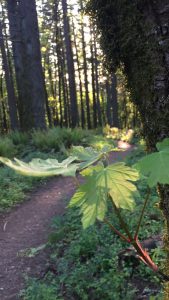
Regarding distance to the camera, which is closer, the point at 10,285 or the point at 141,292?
the point at 141,292

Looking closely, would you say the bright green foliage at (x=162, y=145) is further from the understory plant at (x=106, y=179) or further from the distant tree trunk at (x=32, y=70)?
the distant tree trunk at (x=32, y=70)

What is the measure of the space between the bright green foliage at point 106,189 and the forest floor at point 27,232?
92.5 inches

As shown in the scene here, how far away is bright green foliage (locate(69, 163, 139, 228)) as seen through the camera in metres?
1.19

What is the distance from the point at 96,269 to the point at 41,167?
3543mm

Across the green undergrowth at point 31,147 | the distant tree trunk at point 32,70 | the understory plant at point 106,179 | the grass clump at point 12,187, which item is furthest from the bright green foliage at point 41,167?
the distant tree trunk at point 32,70

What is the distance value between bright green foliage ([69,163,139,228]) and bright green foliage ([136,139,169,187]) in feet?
0.18

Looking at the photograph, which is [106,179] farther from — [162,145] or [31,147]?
[31,147]

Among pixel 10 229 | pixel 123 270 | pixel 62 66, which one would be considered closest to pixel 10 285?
pixel 123 270

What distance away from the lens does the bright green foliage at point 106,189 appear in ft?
3.91

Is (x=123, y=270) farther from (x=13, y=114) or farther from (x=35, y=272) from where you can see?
(x=13, y=114)

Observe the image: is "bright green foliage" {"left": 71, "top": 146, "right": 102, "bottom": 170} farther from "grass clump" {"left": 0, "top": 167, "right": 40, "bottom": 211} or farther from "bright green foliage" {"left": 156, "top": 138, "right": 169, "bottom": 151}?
"grass clump" {"left": 0, "top": 167, "right": 40, "bottom": 211}

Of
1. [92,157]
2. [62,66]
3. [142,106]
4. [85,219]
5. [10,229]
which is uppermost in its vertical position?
[62,66]

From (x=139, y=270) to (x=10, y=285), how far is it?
1731mm

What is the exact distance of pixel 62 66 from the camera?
33875 mm
